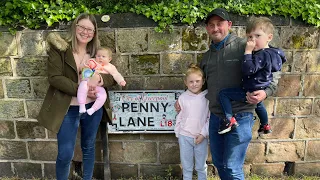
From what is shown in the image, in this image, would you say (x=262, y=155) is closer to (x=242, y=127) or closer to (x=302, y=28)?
(x=242, y=127)

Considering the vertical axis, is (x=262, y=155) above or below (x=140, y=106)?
below

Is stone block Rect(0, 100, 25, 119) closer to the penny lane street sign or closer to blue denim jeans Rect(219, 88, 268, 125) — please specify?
the penny lane street sign

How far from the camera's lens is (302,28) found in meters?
3.35

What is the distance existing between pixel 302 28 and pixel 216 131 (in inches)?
63.9

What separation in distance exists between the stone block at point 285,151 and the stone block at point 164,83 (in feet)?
4.39

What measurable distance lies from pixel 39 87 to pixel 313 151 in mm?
3372

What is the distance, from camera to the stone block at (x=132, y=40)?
3.31 metres

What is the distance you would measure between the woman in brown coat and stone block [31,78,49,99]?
546 millimetres

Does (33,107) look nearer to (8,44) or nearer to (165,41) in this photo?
(8,44)

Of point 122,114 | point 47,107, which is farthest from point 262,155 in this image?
point 47,107

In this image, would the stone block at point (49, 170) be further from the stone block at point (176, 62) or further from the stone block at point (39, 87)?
the stone block at point (176, 62)

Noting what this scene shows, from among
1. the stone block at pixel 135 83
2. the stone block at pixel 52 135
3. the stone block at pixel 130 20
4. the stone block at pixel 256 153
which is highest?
the stone block at pixel 130 20

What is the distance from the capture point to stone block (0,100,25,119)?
353 centimetres

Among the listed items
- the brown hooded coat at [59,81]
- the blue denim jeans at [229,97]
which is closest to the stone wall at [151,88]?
the brown hooded coat at [59,81]
